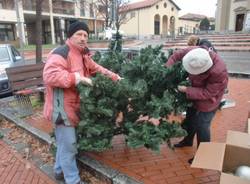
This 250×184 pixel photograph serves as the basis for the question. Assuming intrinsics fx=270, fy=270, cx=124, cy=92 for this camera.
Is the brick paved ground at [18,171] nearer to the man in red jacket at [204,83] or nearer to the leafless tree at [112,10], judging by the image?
the man in red jacket at [204,83]

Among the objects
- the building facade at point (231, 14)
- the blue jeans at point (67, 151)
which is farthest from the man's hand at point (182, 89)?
the building facade at point (231, 14)

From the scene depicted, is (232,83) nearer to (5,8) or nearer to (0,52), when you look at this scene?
(0,52)

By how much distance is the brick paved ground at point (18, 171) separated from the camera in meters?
3.38

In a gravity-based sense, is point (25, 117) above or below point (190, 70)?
below

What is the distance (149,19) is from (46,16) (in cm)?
2246

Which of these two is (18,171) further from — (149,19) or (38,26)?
(149,19)

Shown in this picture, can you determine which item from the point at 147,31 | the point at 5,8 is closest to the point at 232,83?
the point at 5,8

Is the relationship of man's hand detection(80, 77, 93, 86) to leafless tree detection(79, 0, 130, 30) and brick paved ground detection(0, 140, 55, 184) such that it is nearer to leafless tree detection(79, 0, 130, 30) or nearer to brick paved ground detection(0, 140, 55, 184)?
brick paved ground detection(0, 140, 55, 184)

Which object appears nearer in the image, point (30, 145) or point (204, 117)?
point (204, 117)

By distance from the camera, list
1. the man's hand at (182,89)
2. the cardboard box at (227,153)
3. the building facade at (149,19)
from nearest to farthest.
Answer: the cardboard box at (227,153), the man's hand at (182,89), the building facade at (149,19)

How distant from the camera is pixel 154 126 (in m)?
3.04

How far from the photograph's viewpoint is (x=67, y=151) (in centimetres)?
300

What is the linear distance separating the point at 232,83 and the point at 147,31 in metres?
46.5

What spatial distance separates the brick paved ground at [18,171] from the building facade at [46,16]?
25797 millimetres
